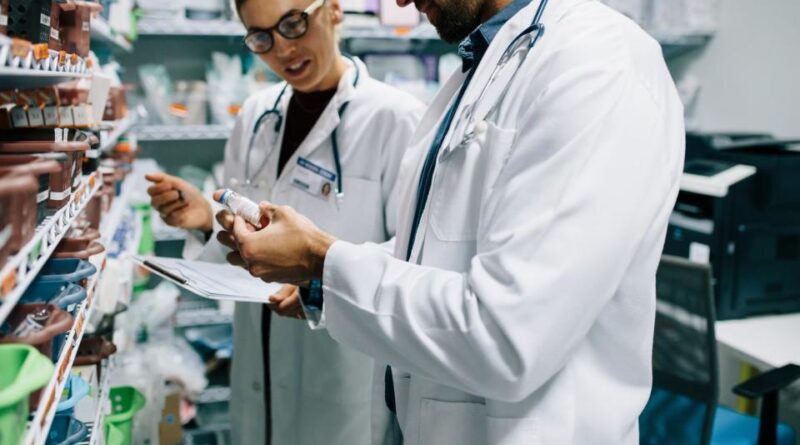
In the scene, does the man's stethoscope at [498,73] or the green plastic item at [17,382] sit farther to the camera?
the man's stethoscope at [498,73]

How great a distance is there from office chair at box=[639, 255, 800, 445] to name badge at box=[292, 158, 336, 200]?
3.56 feet

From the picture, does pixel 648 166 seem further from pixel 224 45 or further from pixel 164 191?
pixel 224 45

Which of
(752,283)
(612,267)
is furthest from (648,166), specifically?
(752,283)

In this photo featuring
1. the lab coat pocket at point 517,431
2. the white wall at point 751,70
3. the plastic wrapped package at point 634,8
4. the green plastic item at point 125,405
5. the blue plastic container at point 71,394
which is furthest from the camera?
the plastic wrapped package at point 634,8

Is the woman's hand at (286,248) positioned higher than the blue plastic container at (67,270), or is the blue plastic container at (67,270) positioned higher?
the woman's hand at (286,248)

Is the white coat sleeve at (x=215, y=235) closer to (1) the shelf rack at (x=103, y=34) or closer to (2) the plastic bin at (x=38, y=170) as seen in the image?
(1) the shelf rack at (x=103, y=34)

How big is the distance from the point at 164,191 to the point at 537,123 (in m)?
1.27

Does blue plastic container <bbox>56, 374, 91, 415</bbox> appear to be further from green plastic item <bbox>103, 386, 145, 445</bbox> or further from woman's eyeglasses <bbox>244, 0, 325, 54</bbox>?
woman's eyeglasses <bbox>244, 0, 325, 54</bbox>

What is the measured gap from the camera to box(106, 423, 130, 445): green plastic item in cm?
195

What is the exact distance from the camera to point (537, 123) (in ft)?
3.27

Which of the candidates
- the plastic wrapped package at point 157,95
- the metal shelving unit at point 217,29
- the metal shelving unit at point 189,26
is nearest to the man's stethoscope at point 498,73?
the metal shelving unit at point 217,29

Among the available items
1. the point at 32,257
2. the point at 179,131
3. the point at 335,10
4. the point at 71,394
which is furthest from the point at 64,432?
the point at 179,131

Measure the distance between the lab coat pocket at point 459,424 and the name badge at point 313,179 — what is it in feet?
3.16

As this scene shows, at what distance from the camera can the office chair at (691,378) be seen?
210 centimetres
